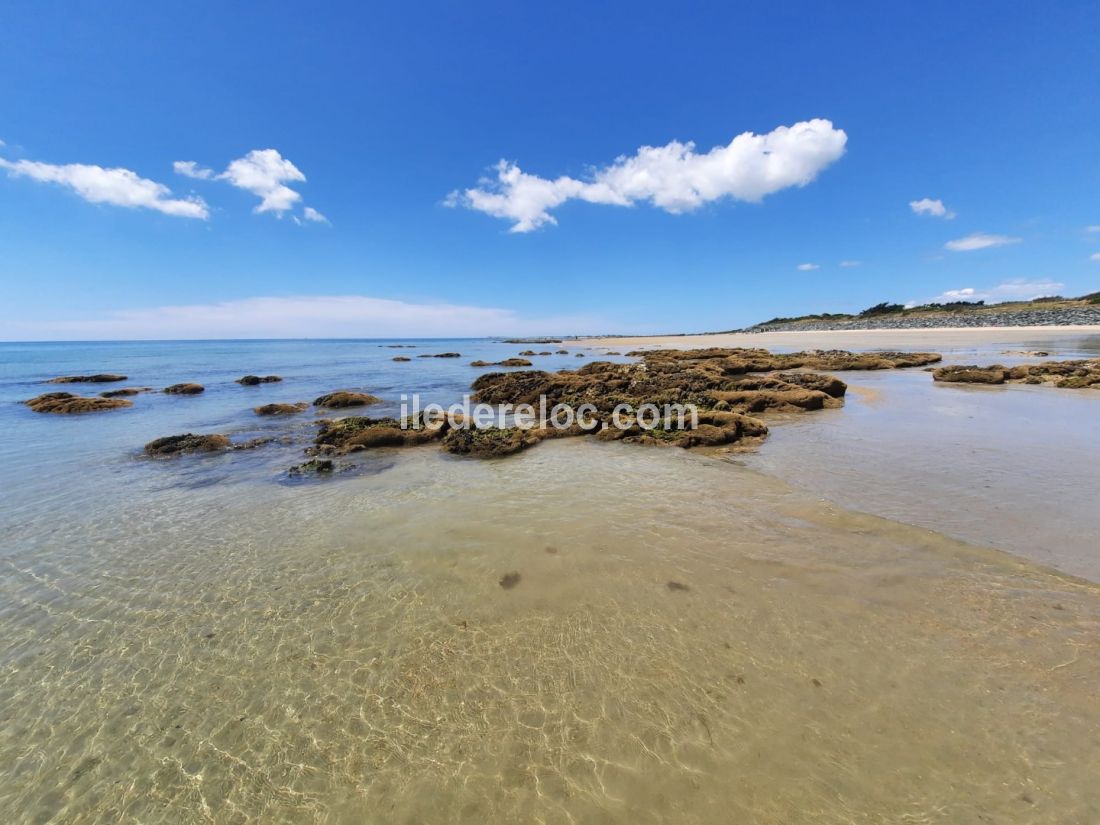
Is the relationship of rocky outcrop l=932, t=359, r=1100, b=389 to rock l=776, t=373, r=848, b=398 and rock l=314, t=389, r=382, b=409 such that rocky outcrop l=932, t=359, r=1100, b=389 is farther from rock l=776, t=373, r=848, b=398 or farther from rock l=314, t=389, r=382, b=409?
rock l=314, t=389, r=382, b=409

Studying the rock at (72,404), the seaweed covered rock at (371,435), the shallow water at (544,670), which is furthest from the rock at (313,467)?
the rock at (72,404)

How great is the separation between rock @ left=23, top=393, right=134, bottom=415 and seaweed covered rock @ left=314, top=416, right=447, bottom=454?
1459 centimetres

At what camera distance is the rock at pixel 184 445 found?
439 inches

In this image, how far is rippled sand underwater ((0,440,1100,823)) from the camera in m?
2.73

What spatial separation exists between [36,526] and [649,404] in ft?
46.4

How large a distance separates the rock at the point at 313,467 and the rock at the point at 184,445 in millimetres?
3741

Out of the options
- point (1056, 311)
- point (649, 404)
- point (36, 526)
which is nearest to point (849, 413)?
point (649, 404)

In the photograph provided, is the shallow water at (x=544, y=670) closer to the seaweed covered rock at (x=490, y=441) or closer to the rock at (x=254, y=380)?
the seaweed covered rock at (x=490, y=441)

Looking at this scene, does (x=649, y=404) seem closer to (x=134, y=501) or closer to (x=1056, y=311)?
(x=134, y=501)

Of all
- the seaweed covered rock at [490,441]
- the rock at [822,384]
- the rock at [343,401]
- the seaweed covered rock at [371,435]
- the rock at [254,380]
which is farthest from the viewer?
the rock at [254,380]

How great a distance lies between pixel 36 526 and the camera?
6.76 m

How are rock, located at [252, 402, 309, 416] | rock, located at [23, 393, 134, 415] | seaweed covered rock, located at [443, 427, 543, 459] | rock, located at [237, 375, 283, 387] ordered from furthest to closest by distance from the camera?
rock, located at [237, 375, 283, 387]
rock, located at [23, 393, 134, 415]
rock, located at [252, 402, 309, 416]
seaweed covered rock, located at [443, 427, 543, 459]

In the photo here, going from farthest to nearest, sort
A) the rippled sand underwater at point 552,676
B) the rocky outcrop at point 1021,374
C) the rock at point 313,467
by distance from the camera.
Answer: the rocky outcrop at point 1021,374 → the rock at point 313,467 → the rippled sand underwater at point 552,676

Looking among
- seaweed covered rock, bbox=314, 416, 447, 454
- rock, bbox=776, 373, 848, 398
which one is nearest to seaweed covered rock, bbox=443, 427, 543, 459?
seaweed covered rock, bbox=314, 416, 447, 454
